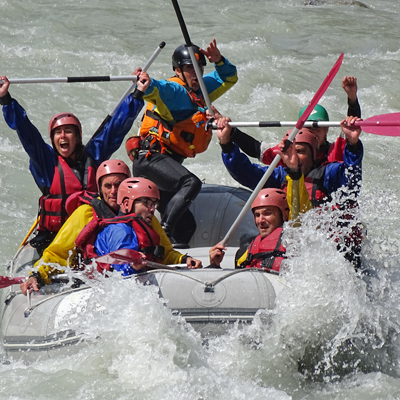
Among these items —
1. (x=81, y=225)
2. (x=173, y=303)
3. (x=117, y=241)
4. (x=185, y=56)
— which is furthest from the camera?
(x=185, y=56)

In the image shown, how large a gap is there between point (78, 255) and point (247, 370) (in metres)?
1.26

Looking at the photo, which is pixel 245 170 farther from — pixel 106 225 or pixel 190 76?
pixel 106 225

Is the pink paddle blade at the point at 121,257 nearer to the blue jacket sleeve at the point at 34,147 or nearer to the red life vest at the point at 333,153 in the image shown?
the blue jacket sleeve at the point at 34,147

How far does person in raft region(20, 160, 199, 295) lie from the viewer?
14.1 ft

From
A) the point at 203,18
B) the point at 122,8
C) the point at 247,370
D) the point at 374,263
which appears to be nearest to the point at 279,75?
the point at 203,18

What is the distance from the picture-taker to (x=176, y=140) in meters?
5.36

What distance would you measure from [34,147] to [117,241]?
1099 mm

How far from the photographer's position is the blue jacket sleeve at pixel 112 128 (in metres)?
5.17

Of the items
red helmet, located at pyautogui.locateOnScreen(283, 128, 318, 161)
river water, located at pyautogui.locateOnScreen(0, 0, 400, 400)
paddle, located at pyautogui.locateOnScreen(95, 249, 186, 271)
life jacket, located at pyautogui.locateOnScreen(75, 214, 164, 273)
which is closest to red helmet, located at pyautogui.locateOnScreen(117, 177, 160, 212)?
life jacket, located at pyautogui.locateOnScreen(75, 214, 164, 273)

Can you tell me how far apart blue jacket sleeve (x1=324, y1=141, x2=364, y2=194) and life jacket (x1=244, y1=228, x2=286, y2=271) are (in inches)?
21.1

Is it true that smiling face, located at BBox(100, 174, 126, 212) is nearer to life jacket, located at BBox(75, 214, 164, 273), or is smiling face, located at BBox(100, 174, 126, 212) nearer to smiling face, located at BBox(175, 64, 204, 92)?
life jacket, located at BBox(75, 214, 164, 273)

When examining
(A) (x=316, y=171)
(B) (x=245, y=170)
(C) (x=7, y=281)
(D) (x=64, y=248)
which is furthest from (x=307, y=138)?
(C) (x=7, y=281)

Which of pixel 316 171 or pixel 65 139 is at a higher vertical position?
pixel 65 139

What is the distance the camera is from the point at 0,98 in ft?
15.9
